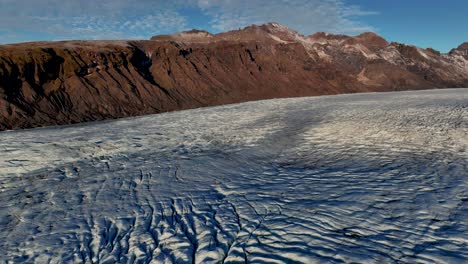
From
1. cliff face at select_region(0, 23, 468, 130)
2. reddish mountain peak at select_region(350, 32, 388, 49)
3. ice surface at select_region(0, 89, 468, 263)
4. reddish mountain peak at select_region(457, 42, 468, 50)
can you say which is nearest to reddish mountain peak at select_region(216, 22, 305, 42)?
cliff face at select_region(0, 23, 468, 130)

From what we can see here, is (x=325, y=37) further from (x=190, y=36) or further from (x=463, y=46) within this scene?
(x=463, y=46)

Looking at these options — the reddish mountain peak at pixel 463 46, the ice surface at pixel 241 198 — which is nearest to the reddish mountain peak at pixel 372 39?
Answer: the reddish mountain peak at pixel 463 46

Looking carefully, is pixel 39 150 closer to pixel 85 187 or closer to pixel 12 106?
pixel 85 187

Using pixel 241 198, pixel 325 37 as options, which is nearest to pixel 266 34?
pixel 325 37

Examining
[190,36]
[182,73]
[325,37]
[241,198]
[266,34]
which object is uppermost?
[325,37]

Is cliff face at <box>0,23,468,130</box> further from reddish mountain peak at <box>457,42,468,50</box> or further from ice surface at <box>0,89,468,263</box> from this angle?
reddish mountain peak at <box>457,42,468,50</box>

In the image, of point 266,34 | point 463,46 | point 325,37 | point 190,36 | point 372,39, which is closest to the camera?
point 190,36

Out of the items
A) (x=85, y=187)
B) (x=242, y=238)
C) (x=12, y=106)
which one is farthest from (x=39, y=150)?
(x=12, y=106)
